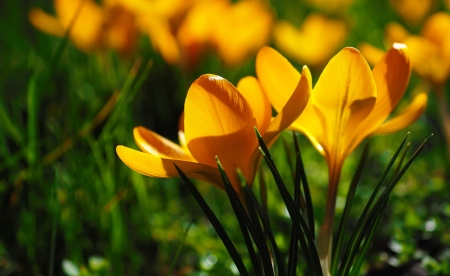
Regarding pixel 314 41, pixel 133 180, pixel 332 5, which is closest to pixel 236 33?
pixel 314 41

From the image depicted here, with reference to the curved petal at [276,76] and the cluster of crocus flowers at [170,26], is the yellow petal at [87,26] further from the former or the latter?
the curved petal at [276,76]

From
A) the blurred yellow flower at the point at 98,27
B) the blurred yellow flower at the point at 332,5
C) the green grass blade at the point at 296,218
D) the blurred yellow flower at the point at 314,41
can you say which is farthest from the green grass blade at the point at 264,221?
the blurred yellow flower at the point at 332,5

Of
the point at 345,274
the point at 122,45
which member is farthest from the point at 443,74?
the point at 122,45

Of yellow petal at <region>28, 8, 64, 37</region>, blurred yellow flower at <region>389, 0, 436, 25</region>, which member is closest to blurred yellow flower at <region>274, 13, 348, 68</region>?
blurred yellow flower at <region>389, 0, 436, 25</region>

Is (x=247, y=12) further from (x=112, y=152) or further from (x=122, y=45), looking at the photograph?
(x=112, y=152)

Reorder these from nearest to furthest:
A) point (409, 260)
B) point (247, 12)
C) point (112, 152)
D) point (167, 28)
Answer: point (409, 260), point (112, 152), point (167, 28), point (247, 12)

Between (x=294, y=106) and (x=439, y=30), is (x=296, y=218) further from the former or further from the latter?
(x=439, y=30)

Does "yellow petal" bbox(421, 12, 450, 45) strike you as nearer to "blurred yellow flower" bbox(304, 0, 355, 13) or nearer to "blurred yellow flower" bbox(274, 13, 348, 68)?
"blurred yellow flower" bbox(274, 13, 348, 68)
